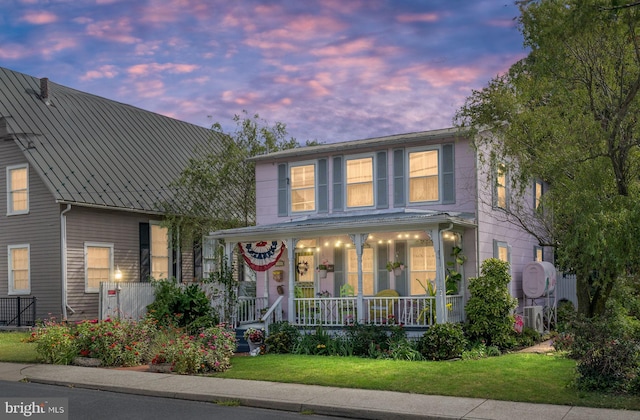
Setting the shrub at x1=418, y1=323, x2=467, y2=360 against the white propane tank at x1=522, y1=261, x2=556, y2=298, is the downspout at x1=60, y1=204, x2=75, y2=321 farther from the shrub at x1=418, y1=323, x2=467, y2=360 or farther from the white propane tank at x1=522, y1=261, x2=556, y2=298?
the white propane tank at x1=522, y1=261, x2=556, y2=298

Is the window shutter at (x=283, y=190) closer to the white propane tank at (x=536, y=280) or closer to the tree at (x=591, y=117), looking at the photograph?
the white propane tank at (x=536, y=280)

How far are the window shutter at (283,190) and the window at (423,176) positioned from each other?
4.04 m

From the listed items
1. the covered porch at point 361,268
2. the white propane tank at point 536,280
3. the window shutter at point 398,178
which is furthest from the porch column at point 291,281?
the white propane tank at point 536,280

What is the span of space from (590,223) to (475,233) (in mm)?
7769

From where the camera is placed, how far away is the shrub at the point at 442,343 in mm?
15109

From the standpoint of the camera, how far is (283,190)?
21.1 meters

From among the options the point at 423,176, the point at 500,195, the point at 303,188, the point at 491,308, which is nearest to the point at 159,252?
the point at 303,188

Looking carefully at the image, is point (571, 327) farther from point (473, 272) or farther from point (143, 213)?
point (143, 213)

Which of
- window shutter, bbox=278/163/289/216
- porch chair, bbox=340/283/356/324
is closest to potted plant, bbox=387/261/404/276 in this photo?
porch chair, bbox=340/283/356/324

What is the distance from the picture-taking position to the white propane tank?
19641 mm

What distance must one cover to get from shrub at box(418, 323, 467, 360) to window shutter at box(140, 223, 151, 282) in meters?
13.7

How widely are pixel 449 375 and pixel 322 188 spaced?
29.5 feet

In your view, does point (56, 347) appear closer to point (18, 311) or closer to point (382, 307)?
point (382, 307)

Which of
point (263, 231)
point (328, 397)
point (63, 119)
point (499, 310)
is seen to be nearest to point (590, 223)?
point (328, 397)
